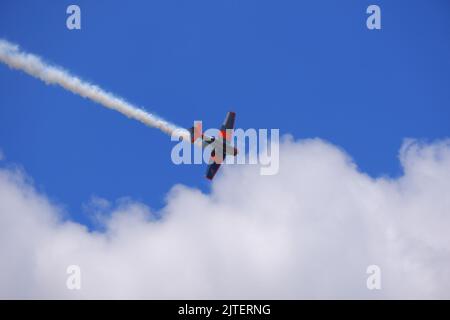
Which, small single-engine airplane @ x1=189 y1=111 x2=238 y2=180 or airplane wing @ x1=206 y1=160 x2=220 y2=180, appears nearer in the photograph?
small single-engine airplane @ x1=189 y1=111 x2=238 y2=180

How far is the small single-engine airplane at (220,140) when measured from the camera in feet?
252

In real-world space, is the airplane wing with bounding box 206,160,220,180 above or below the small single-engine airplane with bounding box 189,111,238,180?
below

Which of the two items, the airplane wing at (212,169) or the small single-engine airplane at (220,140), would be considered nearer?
the small single-engine airplane at (220,140)

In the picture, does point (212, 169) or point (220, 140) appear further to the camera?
point (212, 169)

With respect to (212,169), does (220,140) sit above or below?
above

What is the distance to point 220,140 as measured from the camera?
3046 inches

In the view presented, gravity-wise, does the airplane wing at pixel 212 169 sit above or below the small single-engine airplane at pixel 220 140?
below

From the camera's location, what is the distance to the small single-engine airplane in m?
76.8
